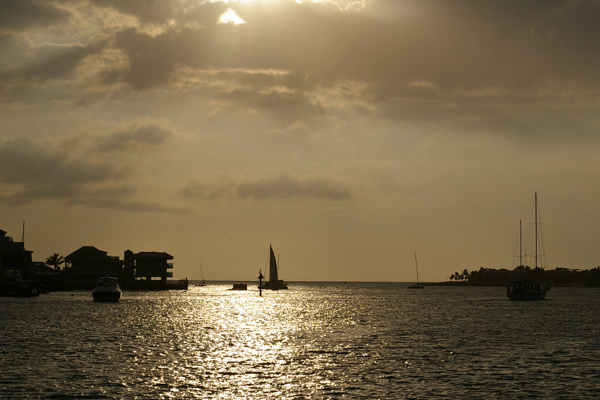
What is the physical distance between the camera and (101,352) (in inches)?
1857

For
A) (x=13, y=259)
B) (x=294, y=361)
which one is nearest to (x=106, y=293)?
(x=13, y=259)

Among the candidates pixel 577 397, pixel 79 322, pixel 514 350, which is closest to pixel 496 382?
pixel 577 397

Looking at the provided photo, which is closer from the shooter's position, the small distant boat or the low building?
the small distant boat

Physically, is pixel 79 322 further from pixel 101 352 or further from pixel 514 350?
pixel 514 350

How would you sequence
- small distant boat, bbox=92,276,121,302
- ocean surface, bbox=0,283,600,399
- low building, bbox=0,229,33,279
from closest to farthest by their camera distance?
ocean surface, bbox=0,283,600,399
small distant boat, bbox=92,276,121,302
low building, bbox=0,229,33,279

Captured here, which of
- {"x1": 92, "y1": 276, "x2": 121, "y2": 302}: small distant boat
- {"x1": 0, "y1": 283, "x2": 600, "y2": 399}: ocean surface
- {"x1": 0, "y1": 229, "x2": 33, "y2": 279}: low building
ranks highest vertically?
{"x1": 0, "y1": 229, "x2": 33, "y2": 279}: low building

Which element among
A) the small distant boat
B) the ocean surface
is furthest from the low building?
the ocean surface

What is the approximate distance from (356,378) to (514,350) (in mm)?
19857

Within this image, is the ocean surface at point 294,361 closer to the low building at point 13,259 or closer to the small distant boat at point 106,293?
the small distant boat at point 106,293

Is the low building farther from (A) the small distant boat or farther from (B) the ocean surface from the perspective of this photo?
(B) the ocean surface

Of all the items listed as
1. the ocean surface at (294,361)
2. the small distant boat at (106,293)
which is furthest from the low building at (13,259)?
the ocean surface at (294,361)

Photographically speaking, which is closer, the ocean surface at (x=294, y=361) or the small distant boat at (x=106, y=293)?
the ocean surface at (x=294, y=361)

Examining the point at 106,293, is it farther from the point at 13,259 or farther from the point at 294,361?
the point at 294,361

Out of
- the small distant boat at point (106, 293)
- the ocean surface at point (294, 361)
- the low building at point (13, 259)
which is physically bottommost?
the ocean surface at point (294, 361)
